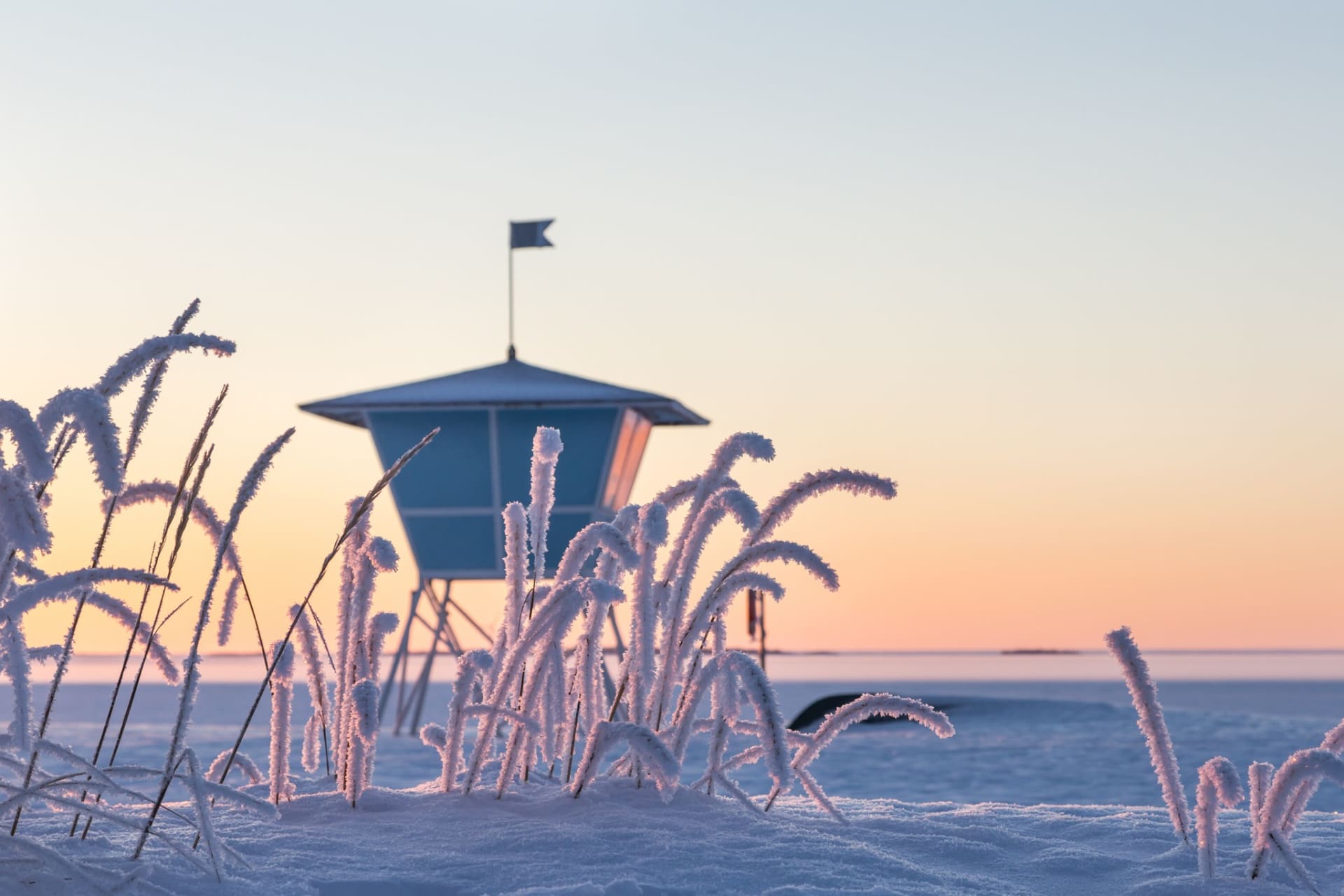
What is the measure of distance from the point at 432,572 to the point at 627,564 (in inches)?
367

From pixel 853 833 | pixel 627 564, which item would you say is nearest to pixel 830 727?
pixel 853 833

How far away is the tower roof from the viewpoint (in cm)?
1110

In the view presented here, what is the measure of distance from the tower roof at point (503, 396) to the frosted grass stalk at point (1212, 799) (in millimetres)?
8729

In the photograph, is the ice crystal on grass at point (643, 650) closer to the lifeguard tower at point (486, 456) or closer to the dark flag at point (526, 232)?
the lifeguard tower at point (486, 456)

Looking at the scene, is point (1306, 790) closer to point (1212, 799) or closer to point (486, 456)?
point (1212, 799)

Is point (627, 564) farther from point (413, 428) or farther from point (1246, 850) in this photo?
point (413, 428)

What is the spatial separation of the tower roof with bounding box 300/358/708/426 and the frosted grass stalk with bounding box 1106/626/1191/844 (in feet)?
28.0

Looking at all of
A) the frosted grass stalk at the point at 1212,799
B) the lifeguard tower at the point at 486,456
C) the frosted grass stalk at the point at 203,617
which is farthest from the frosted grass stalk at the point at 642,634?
the lifeguard tower at the point at 486,456

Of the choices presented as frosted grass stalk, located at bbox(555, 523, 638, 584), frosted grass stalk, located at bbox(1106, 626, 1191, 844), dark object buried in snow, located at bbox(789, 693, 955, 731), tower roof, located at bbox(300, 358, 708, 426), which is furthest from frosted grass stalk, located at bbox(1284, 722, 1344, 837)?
dark object buried in snow, located at bbox(789, 693, 955, 731)

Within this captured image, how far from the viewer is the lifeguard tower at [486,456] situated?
11.2 metres

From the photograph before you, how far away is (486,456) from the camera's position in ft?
36.8

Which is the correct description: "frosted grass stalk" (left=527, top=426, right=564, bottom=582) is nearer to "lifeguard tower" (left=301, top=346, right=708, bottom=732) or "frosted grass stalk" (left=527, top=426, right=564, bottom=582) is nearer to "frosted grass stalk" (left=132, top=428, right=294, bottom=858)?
"frosted grass stalk" (left=132, top=428, right=294, bottom=858)

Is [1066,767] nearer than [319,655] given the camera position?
No

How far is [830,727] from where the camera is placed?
2.76 meters
